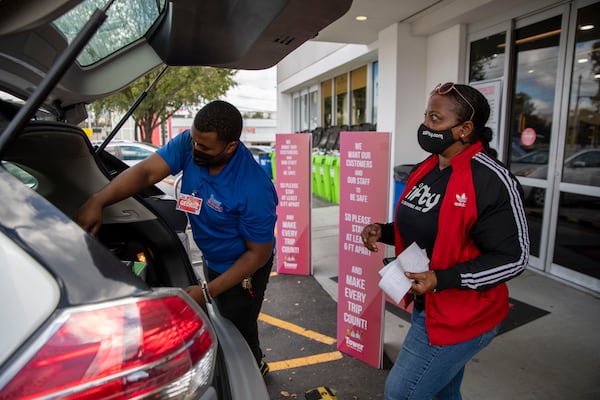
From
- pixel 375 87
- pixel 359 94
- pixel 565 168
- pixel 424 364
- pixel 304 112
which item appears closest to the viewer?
pixel 424 364

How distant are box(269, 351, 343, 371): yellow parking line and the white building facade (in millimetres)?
2911

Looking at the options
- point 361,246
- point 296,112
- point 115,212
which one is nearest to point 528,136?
point 361,246

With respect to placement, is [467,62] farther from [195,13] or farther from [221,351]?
[221,351]

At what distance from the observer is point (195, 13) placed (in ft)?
5.44

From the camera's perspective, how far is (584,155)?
4348mm

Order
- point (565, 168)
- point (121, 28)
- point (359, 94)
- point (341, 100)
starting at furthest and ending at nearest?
point (341, 100)
point (359, 94)
point (565, 168)
point (121, 28)

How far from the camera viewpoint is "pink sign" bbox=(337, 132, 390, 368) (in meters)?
2.93

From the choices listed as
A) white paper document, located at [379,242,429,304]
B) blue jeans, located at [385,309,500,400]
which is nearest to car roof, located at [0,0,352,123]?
white paper document, located at [379,242,429,304]

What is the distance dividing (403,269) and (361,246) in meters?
1.31

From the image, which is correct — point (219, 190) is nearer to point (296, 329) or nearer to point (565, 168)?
point (296, 329)

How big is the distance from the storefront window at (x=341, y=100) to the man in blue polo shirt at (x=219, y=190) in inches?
389

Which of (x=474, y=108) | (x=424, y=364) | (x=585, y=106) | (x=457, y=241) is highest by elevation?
(x=585, y=106)

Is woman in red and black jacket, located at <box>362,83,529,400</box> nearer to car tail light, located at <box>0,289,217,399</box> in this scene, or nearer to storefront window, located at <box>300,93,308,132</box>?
car tail light, located at <box>0,289,217,399</box>

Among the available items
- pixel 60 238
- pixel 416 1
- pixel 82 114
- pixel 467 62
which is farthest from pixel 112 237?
pixel 467 62
